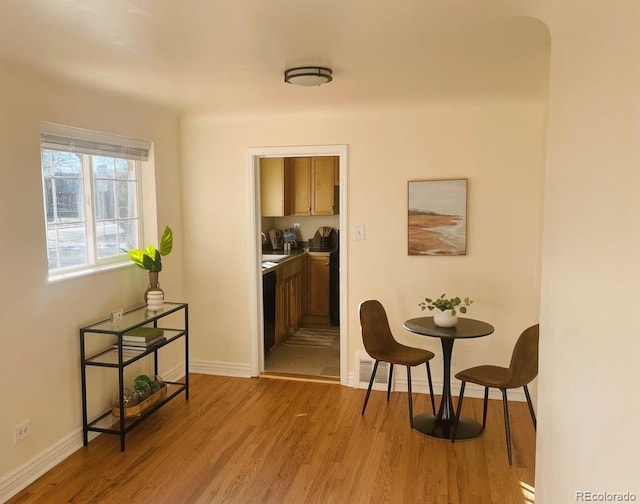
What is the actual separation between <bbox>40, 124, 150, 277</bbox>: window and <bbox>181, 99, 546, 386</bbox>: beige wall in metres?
0.67

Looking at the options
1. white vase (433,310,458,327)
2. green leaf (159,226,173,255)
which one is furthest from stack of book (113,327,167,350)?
white vase (433,310,458,327)

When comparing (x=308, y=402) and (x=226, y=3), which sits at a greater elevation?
(x=226, y=3)

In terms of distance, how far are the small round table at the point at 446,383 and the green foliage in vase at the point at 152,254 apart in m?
1.89

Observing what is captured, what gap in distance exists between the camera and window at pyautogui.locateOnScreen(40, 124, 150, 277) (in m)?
3.06

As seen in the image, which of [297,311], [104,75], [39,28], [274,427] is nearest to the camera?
[39,28]

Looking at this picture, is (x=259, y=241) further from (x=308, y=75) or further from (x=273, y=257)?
(x=308, y=75)

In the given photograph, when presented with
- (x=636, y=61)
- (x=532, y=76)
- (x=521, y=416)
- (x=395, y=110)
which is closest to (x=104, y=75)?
(x=395, y=110)

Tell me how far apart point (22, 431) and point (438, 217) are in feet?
10.2

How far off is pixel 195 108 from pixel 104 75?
3.59ft

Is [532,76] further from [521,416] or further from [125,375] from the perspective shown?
[125,375]

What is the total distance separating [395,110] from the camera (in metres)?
3.89

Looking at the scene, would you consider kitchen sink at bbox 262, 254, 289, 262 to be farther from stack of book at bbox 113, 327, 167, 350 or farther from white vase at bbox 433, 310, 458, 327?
white vase at bbox 433, 310, 458, 327

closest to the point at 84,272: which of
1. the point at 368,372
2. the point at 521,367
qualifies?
the point at 368,372

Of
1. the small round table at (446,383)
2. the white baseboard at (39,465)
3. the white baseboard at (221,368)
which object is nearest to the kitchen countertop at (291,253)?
the white baseboard at (221,368)
